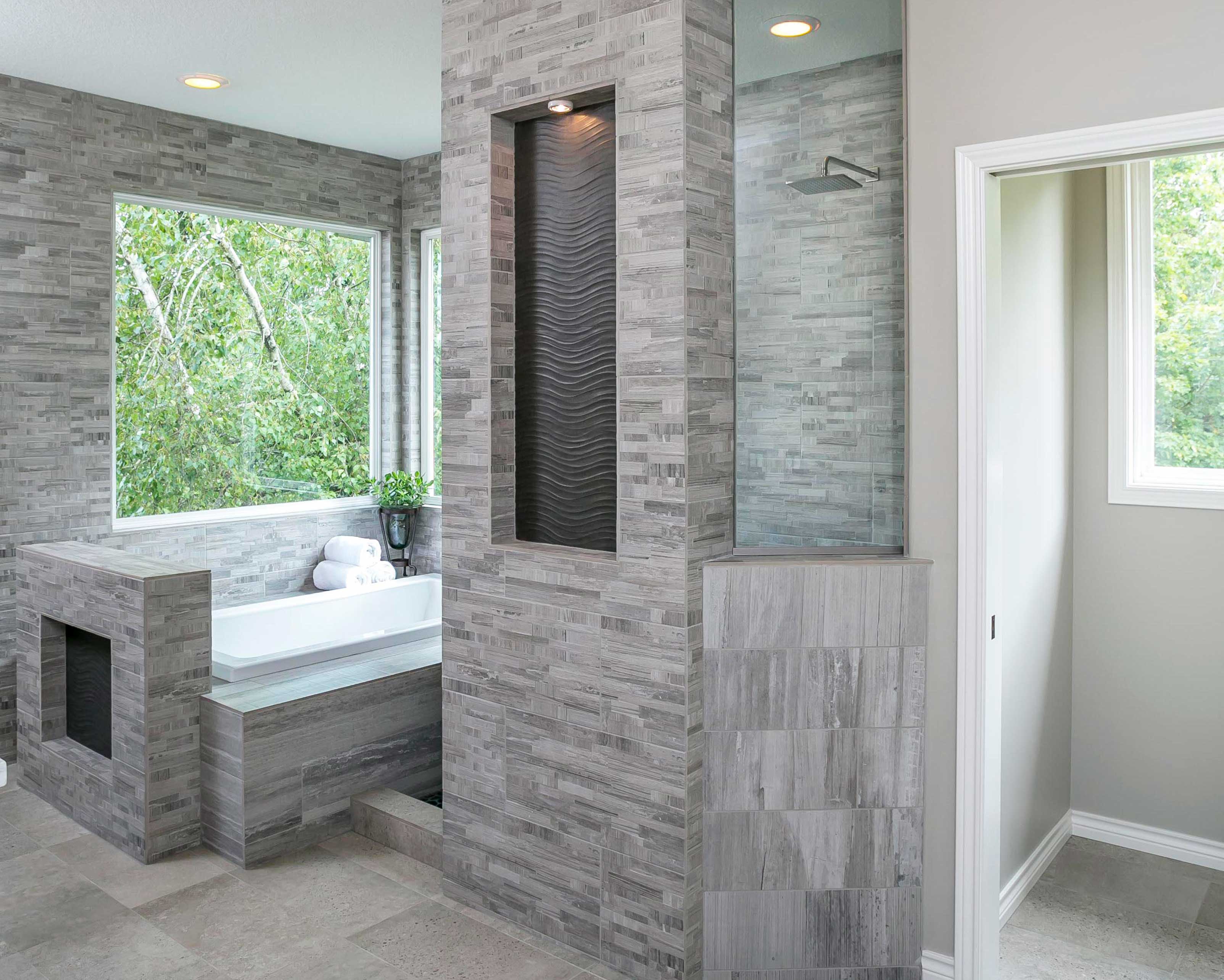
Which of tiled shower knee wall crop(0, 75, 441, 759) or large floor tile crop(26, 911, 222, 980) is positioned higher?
tiled shower knee wall crop(0, 75, 441, 759)

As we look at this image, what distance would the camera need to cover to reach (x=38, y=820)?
333 centimetres

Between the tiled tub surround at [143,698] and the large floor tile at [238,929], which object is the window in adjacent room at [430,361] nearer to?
the tiled tub surround at [143,698]

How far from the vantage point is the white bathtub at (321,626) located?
11.2 feet

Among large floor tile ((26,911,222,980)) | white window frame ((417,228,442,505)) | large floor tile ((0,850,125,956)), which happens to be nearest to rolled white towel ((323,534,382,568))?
white window frame ((417,228,442,505))

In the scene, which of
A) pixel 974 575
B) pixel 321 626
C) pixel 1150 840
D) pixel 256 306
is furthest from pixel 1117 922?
pixel 256 306

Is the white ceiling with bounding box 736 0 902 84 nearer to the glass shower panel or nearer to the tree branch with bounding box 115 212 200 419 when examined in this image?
the glass shower panel

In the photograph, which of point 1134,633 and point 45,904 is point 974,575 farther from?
point 45,904

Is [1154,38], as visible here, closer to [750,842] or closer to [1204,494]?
[1204,494]

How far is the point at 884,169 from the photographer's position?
2371mm

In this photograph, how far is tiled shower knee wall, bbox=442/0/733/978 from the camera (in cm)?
228

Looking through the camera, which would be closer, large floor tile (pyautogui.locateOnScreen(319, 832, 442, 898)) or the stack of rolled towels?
large floor tile (pyautogui.locateOnScreen(319, 832, 442, 898))

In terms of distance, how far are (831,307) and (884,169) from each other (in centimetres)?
35

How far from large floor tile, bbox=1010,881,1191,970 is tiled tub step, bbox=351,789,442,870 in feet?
5.63

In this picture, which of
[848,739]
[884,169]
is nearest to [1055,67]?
[884,169]
